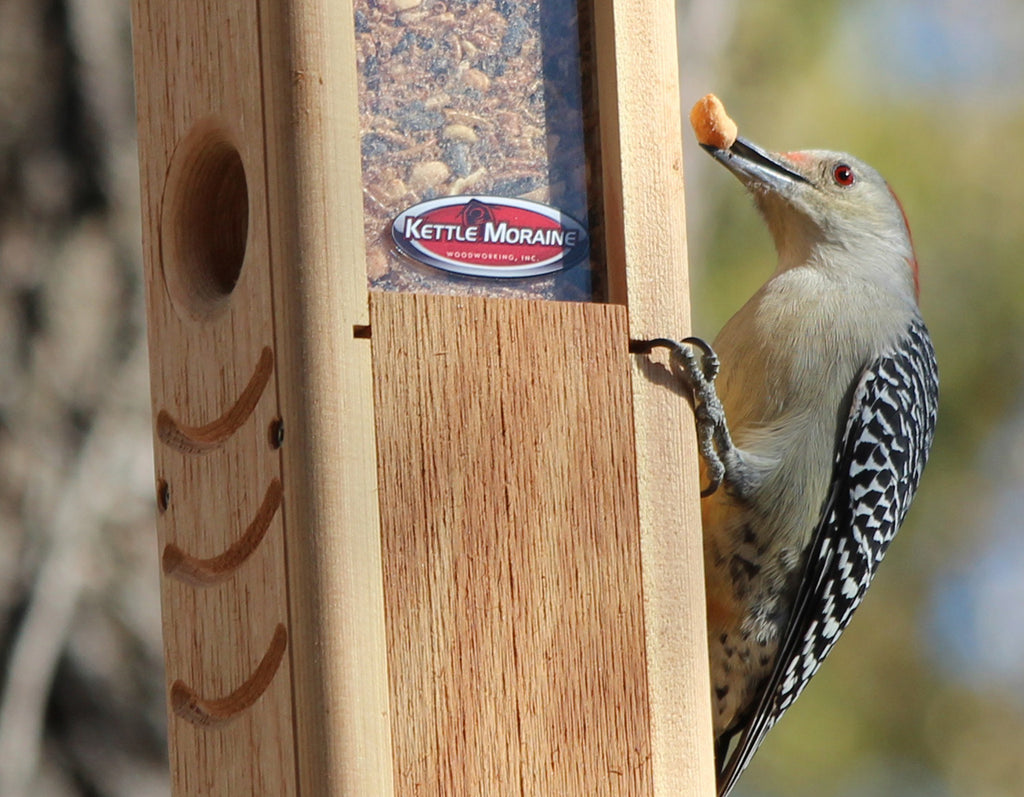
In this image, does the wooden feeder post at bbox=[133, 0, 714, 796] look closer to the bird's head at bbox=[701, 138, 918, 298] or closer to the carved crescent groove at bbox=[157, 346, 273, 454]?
the carved crescent groove at bbox=[157, 346, 273, 454]

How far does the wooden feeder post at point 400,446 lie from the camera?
259 centimetres

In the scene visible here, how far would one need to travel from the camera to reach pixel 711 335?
8.94m

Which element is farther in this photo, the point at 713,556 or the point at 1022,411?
the point at 1022,411

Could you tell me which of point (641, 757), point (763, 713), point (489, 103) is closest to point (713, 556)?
point (763, 713)

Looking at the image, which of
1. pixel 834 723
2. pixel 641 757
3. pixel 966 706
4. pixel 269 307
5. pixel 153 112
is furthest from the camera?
pixel 966 706

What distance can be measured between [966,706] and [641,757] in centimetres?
787

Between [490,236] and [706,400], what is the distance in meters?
0.70

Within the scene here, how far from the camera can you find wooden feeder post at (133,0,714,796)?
2.59 metres

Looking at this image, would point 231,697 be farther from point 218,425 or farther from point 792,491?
point 792,491

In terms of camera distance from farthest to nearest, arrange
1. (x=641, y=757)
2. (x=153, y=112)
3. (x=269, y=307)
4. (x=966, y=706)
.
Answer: (x=966, y=706) < (x=153, y=112) < (x=641, y=757) < (x=269, y=307)

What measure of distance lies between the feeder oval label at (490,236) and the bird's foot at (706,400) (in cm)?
25

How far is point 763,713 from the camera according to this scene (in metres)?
4.03

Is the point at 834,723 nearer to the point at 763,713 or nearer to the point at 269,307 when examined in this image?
the point at 763,713

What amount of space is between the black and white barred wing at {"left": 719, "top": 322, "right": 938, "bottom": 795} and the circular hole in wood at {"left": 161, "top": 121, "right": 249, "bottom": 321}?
5.88 ft
